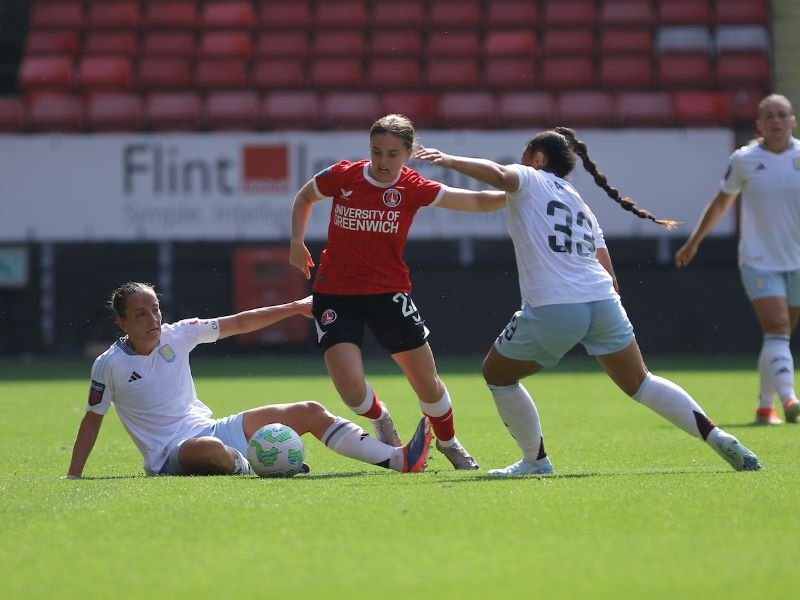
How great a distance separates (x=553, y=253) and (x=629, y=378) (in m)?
0.68

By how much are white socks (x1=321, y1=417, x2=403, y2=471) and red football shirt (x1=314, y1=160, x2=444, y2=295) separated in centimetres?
70

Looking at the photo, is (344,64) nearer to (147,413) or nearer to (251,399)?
(251,399)

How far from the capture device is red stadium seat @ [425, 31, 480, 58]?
20533mm

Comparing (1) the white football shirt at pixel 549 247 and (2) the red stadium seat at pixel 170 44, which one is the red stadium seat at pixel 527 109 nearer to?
(2) the red stadium seat at pixel 170 44

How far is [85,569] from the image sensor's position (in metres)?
4.08

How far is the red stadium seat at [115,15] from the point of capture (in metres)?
21.2

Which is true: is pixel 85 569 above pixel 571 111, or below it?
below

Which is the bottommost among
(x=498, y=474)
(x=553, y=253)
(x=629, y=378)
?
(x=498, y=474)

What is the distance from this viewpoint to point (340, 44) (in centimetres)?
2059

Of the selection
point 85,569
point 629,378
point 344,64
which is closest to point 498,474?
point 629,378

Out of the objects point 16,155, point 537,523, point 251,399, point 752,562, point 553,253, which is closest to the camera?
point 752,562

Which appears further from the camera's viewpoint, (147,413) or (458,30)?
(458,30)

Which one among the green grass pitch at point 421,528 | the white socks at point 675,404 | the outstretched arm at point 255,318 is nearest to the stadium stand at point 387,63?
the green grass pitch at point 421,528

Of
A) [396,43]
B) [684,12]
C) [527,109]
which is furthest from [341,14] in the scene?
[684,12]
